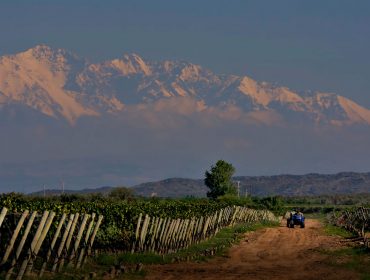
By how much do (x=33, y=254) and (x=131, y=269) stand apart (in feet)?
15.5

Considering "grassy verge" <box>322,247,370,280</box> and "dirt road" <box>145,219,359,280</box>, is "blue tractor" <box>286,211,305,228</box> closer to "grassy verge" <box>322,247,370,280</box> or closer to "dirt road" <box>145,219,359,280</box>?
"dirt road" <box>145,219,359,280</box>

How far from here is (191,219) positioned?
172ft

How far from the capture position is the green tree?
192875 millimetres

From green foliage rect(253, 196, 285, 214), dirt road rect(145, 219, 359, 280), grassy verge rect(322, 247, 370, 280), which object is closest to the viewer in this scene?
dirt road rect(145, 219, 359, 280)

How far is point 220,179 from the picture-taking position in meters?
194

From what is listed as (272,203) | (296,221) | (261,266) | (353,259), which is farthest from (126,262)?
(272,203)

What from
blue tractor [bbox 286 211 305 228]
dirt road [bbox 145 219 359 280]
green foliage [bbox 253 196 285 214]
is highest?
green foliage [bbox 253 196 285 214]

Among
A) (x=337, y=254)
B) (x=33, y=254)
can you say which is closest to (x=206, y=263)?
(x=337, y=254)

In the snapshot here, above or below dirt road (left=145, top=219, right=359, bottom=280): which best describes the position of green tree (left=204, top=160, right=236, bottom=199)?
above

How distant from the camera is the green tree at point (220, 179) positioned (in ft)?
633

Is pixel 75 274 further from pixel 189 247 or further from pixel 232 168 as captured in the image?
pixel 232 168

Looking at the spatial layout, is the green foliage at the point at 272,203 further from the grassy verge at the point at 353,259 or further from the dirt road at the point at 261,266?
the grassy verge at the point at 353,259

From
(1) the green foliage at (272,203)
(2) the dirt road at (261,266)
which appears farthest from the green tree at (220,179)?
(2) the dirt road at (261,266)

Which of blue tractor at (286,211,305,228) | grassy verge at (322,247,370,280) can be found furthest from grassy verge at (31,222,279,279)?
blue tractor at (286,211,305,228)
